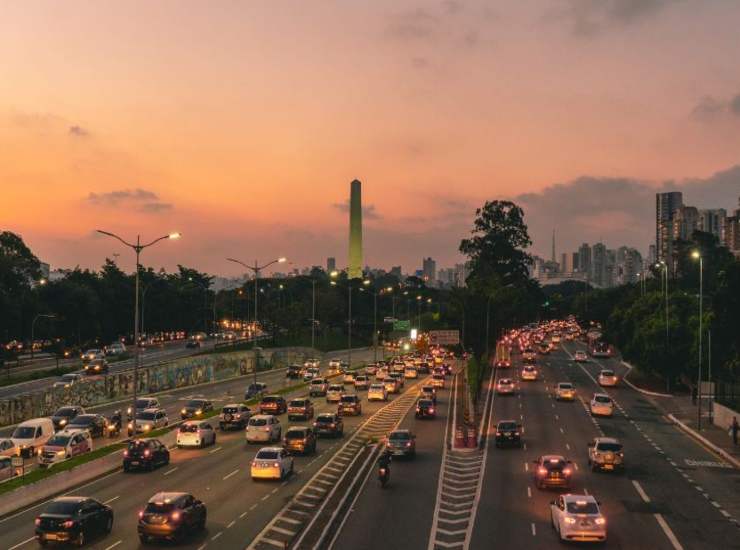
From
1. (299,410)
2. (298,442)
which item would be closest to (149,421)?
(299,410)

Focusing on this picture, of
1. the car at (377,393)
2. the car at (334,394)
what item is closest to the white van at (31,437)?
the car at (334,394)

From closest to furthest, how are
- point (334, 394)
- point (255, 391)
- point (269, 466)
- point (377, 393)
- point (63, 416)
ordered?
point (269, 466)
point (63, 416)
point (334, 394)
point (255, 391)
point (377, 393)

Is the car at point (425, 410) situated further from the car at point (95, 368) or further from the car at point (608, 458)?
the car at point (95, 368)

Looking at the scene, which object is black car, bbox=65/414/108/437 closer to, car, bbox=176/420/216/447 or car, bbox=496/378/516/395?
car, bbox=176/420/216/447

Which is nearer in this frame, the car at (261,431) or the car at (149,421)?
the car at (261,431)

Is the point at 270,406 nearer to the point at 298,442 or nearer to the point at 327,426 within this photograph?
the point at 327,426

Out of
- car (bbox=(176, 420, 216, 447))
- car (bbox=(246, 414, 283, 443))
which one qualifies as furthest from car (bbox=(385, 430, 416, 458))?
car (bbox=(176, 420, 216, 447))
